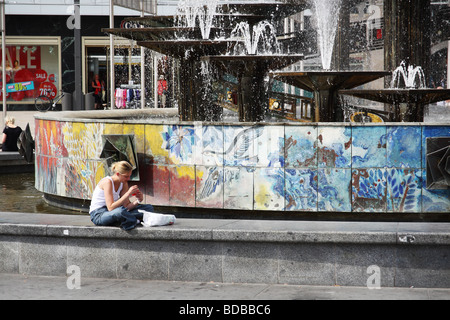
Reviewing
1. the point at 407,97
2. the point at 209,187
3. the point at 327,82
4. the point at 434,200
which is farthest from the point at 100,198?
the point at 407,97

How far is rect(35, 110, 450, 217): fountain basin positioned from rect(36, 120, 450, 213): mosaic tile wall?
0.01m

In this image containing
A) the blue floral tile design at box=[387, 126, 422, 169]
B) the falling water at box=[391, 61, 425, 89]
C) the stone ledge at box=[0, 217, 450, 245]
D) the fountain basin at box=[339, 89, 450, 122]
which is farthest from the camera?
the falling water at box=[391, 61, 425, 89]

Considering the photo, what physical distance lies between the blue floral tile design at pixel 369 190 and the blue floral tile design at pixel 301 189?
43 cm

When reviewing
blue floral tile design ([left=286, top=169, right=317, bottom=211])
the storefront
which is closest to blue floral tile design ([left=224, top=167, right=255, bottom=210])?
blue floral tile design ([left=286, top=169, right=317, bottom=211])

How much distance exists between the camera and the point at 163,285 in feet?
23.8

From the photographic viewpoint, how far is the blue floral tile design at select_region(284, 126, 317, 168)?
9086mm

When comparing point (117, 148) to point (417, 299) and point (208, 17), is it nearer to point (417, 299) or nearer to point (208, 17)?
point (208, 17)

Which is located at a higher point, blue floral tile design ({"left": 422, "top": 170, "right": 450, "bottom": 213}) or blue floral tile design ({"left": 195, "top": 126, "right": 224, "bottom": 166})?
blue floral tile design ({"left": 195, "top": 126, "right": 224, "bottom": 166})

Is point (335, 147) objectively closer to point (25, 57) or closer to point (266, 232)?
point (266, 232)

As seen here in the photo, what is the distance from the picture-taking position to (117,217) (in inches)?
295

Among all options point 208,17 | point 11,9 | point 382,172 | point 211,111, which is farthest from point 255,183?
point 11,9

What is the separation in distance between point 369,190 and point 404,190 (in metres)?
0.37

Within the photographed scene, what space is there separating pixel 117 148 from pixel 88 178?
766 mm

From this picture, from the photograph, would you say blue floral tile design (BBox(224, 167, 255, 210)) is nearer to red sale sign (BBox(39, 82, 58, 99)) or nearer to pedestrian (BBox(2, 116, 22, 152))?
pedestrian (BBox(2, 116, 22, 152))
